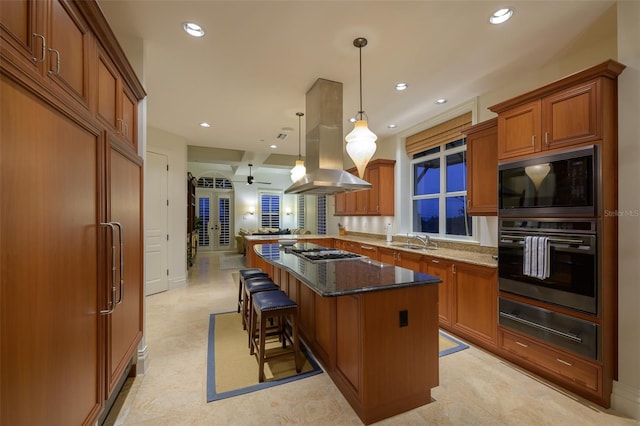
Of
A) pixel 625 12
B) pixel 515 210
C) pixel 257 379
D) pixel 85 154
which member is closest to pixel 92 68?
pixel 85 154

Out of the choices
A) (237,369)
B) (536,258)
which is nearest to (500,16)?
(536,258)

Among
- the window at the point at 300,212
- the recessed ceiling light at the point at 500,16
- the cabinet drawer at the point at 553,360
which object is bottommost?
the cabinet drawer at the point at 553,360

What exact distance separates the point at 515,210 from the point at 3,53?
3143 mm

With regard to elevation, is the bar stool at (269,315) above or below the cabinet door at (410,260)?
below

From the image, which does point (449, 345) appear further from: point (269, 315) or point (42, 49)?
point (42, 49)

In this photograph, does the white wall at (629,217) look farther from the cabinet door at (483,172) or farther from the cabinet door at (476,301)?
the cabinet door at (483,172)

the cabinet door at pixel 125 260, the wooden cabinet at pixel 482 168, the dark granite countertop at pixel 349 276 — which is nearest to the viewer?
the cabinet door at pixel 125 260

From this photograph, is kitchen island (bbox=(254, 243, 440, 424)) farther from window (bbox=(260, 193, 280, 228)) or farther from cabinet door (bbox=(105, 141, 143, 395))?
window (bbox=(260, 193, 280, 228))

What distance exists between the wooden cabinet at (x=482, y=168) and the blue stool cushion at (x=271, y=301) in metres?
2.32

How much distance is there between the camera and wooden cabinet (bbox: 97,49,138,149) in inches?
60.4

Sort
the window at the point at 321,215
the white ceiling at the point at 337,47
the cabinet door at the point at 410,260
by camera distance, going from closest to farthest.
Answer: the white ceiling at the point at 337,47 < the cabinet door at the point at 410,260 < the window at the point at 321,215

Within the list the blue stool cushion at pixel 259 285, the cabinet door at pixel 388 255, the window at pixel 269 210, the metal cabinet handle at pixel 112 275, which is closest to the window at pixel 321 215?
the window at pixel 269 210

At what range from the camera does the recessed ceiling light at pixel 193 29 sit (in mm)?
2116

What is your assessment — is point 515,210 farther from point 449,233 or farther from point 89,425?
point 89,425
